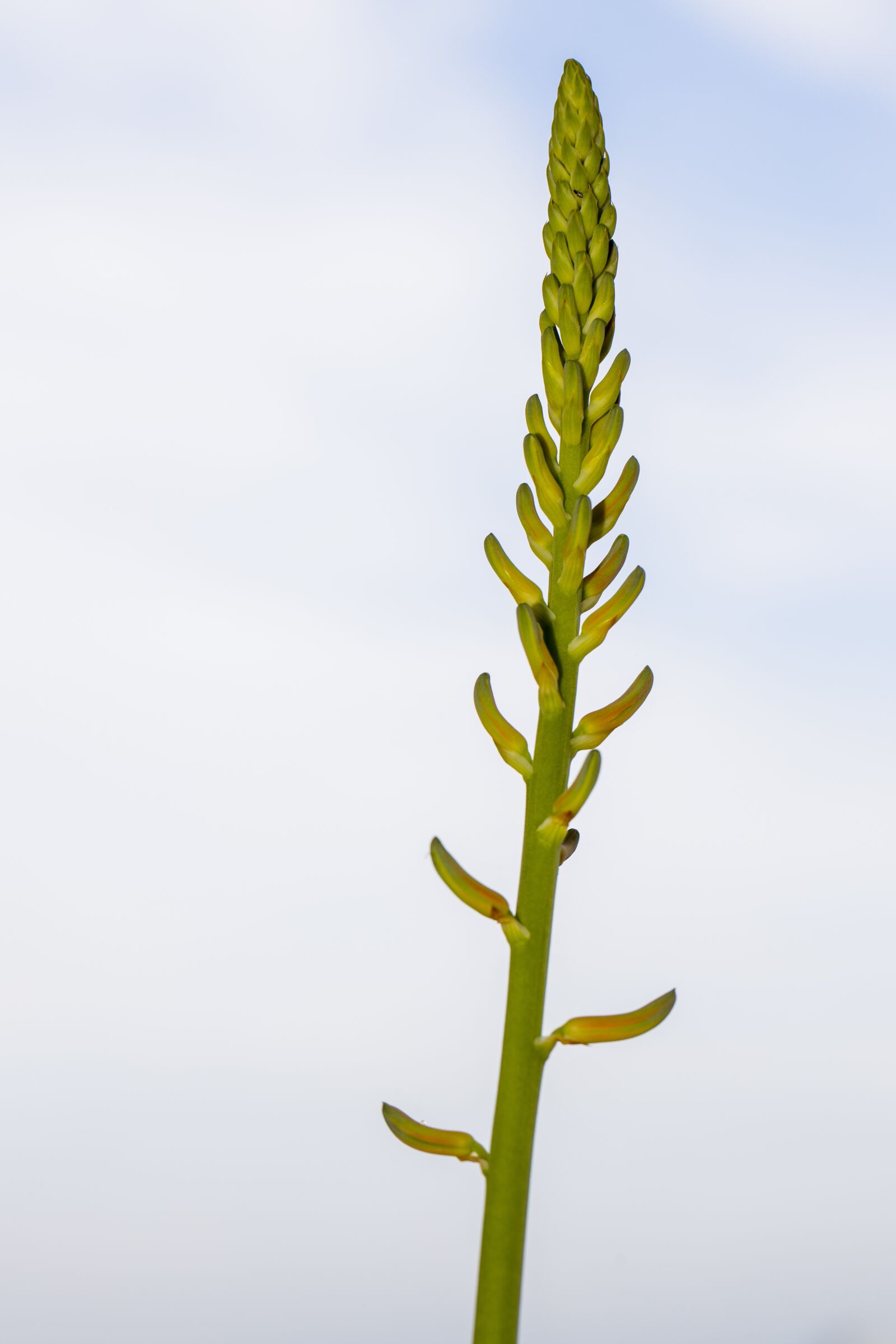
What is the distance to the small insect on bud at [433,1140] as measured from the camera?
8.46ft

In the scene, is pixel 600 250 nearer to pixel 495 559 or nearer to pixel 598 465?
pixel 598 465

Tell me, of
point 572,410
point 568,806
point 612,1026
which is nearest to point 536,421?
point 572,410

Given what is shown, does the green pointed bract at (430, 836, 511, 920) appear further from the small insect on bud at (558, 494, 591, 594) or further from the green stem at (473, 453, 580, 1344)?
the small insect on bud at (558, 494, 591, 594)

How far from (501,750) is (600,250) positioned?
4.49 feet

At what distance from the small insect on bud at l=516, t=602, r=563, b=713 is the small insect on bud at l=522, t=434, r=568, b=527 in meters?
0.39

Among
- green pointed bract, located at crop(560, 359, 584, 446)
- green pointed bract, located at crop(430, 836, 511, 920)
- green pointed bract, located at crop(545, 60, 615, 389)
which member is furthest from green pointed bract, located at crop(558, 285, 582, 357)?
green pointed bract, located at crop(430, 836, 511, 920)

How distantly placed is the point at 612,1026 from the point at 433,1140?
0.41m

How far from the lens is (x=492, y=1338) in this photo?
241cm

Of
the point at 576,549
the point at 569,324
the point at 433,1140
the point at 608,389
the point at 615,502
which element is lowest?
the point at 433,1140

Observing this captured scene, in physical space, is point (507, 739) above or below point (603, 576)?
below

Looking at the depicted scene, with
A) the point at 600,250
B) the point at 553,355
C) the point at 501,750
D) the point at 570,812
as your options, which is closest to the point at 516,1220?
the point at 570,812

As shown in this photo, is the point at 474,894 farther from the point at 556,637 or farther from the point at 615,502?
the point at 615,502

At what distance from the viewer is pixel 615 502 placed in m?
3.21

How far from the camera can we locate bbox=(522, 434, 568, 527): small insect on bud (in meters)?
3.13
